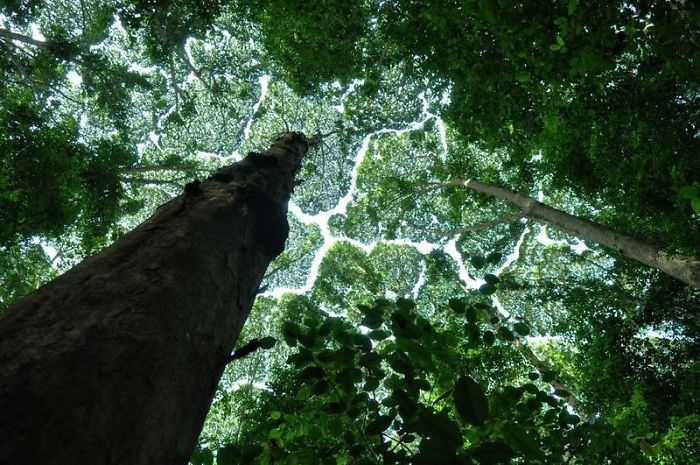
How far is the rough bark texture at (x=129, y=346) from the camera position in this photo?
3.35 ft

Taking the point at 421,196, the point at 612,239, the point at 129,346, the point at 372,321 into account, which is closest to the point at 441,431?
the point at 372,321

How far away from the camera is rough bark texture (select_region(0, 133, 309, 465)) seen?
3.35 feet

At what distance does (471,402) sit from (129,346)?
103cm

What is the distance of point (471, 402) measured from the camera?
4.88 ft

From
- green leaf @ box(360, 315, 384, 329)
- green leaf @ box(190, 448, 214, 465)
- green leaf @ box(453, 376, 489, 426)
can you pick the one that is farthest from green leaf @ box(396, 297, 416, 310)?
green leaf @ box(190, 448, 214, 465)

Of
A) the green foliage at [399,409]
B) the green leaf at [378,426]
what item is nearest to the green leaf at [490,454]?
the green foliage at [399,409]

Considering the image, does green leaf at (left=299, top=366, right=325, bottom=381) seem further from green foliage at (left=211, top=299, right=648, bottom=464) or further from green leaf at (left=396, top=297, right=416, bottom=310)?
green leaf at (left=396, top=297, right=416, bottom=310)

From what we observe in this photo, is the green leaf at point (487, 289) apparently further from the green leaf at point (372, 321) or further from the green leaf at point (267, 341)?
the green leaf at point (267, 341)

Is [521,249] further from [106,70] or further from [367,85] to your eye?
[106,70]

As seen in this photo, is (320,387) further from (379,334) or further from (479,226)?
(479,226)

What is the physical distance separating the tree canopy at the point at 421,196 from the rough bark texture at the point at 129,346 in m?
0.38

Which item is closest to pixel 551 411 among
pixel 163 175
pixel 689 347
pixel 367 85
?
pixel 689 347

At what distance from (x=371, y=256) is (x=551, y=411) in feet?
51.5

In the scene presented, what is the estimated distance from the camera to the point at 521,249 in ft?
56.9
